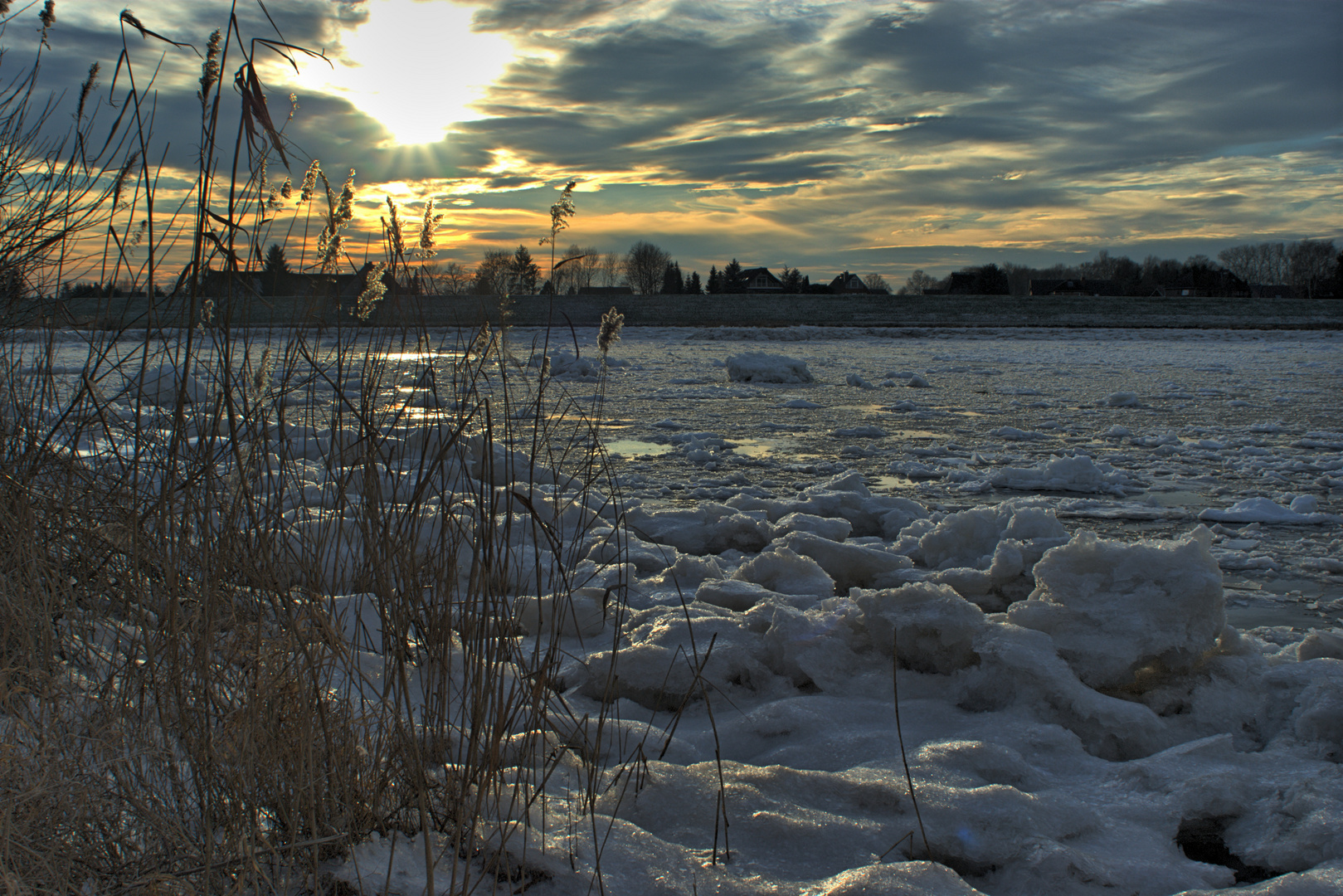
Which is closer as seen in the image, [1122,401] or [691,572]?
[691,572]

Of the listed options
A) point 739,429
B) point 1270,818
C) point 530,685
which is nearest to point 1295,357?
point 739,429

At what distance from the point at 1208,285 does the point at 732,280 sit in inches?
1592

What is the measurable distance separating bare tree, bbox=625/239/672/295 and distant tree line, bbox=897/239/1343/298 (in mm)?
19223

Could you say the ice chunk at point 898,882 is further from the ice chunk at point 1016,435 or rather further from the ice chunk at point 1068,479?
the ice chunk at point 1016,435

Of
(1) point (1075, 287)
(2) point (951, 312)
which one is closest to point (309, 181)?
(2) point (951, 312)

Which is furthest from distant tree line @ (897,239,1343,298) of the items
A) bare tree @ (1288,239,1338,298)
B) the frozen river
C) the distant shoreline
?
the frozen river

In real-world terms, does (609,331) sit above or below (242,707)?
above

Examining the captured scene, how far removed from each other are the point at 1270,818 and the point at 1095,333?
89.8 feet

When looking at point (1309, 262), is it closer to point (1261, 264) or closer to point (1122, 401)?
point (1261, 264)

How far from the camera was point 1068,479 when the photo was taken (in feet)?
16.8

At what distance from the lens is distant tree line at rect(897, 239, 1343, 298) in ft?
213

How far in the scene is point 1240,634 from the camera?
2561 mm

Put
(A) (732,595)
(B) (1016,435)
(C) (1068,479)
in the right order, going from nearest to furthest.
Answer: (A) (732,595) → (C) (1068,479) → (B) (1016,435)

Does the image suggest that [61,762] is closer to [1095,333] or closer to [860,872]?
[860,872]
